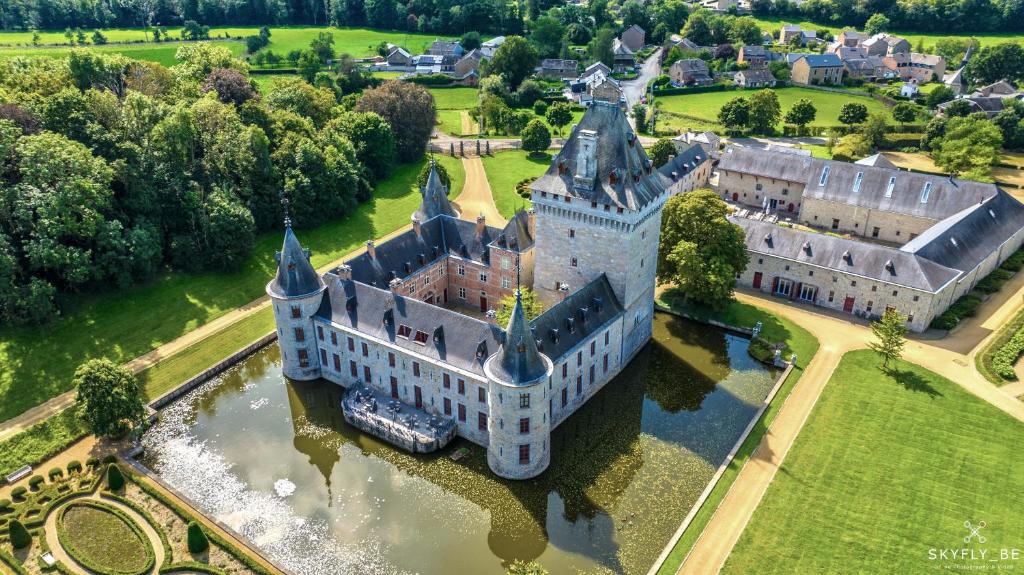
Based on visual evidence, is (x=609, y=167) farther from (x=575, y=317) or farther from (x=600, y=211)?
(x=575, y=317)

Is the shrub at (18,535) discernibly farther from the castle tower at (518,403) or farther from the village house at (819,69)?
the village house at (819,69)

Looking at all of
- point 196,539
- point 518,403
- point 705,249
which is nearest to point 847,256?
point 705,249

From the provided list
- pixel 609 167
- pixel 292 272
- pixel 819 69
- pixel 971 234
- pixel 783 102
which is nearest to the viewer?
pixel 609 167

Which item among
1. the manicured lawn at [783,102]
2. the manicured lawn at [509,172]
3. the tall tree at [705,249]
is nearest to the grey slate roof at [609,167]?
the tall tree at [705,249]

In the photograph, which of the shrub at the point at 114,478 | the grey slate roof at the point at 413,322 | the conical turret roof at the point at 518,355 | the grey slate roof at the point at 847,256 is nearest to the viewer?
the conical turret roof at the point at 518,355

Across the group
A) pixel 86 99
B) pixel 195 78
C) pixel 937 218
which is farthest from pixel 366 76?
pixel 937 218
